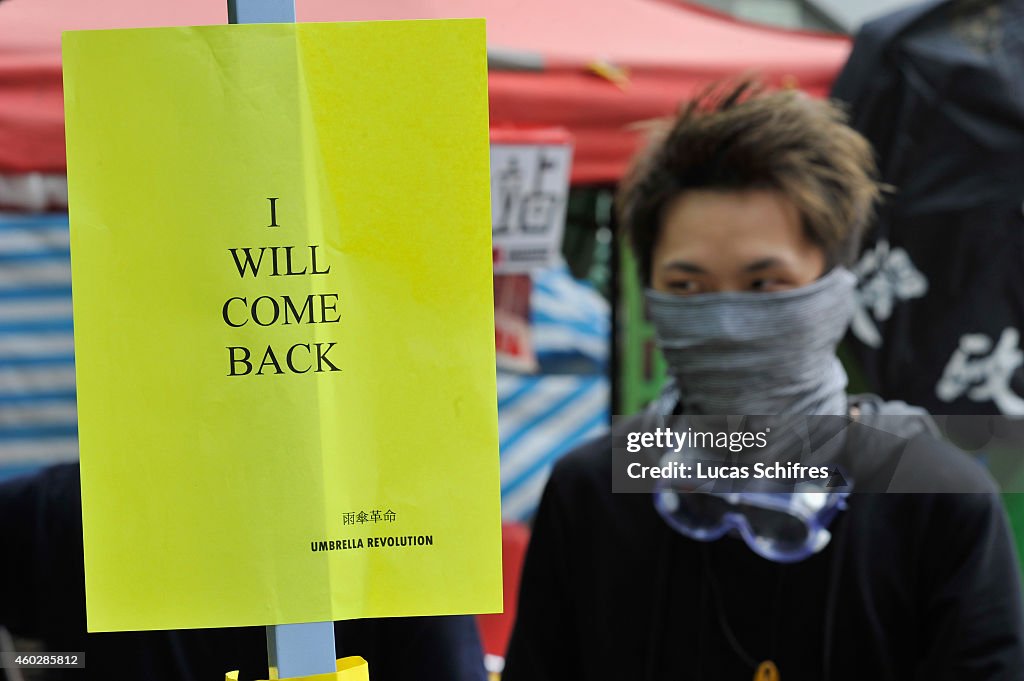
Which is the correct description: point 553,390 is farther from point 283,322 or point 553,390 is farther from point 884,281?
point 283,322

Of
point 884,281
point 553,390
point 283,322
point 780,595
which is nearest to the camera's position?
point 283,322

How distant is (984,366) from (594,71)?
47.2 inches

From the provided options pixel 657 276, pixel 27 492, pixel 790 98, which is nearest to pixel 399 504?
pixel 27 492

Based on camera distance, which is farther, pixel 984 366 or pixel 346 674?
pixel 984 366

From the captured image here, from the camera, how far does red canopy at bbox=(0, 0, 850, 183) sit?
7.32 feet

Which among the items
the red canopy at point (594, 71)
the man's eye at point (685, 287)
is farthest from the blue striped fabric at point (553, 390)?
the man's eye at point (685, 287)

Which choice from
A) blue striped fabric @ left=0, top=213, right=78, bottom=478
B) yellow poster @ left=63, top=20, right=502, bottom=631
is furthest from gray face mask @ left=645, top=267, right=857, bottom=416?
blue striped fabric @ left=0, top=213, right=78, bottom=478

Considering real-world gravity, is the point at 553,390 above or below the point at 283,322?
below

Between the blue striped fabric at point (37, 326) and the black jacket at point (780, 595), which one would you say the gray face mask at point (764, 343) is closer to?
the black jacket at point (780, 595)

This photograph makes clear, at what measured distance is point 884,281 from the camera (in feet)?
8.92

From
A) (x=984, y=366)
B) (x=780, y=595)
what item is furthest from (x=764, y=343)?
(x=984, y=366)

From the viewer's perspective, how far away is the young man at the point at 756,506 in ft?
5.04

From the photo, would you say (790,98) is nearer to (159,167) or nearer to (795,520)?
(795,520)

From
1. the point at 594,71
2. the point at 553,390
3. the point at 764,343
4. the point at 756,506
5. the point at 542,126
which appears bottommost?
the point at 756,506
